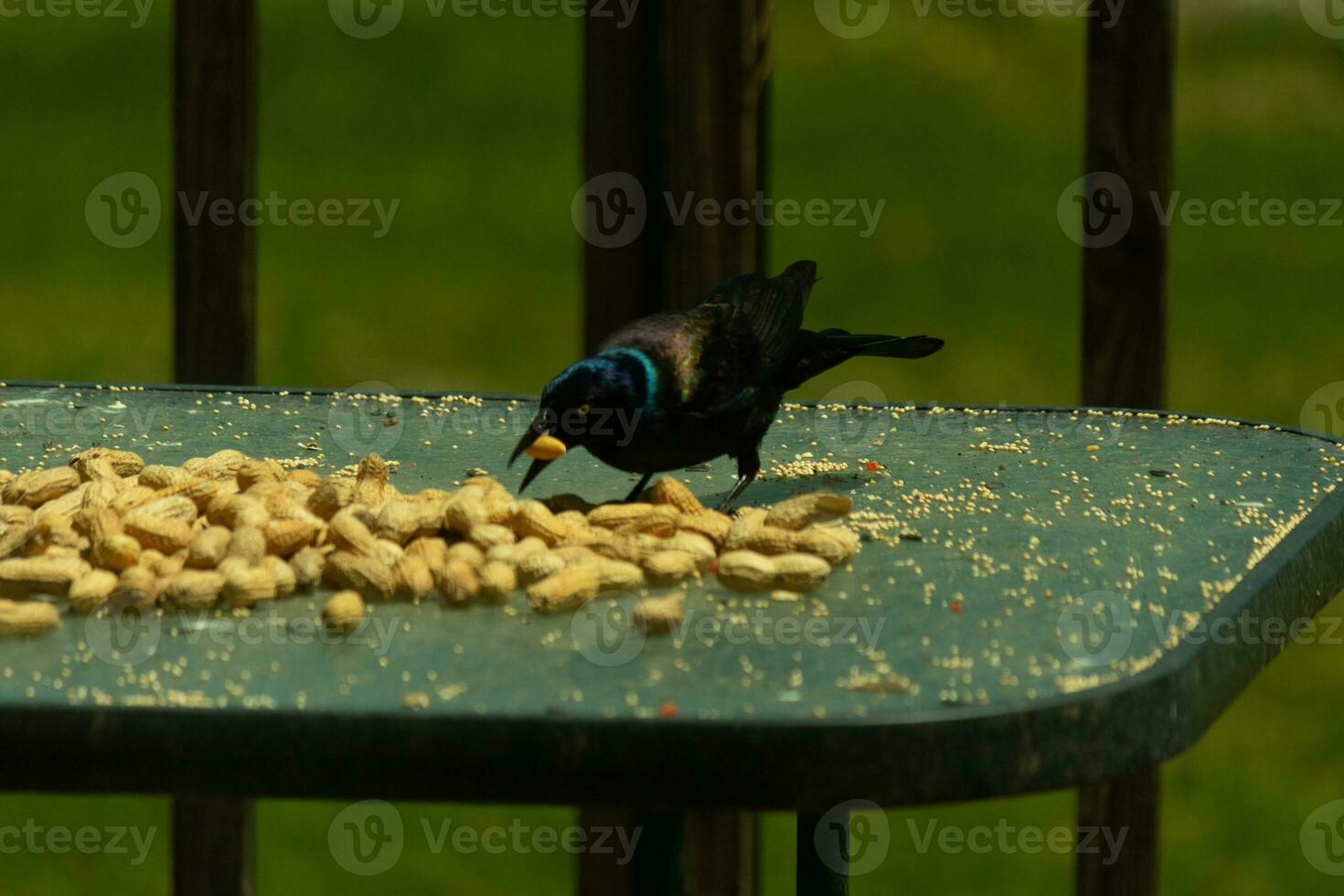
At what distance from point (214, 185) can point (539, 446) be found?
104 cm

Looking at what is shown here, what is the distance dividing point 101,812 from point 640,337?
10.3 feet

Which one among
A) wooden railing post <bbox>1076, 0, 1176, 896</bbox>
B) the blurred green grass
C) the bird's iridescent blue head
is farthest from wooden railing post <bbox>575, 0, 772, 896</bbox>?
the blurred green grass

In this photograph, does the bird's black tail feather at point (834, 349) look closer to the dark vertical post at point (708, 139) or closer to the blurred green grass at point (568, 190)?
the dark vertical post at point (708, 139)

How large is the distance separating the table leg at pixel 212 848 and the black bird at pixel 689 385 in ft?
3.23

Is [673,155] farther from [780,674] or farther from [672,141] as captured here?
[780,674]

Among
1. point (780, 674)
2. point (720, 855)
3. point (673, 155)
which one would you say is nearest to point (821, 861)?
point (780, 674)

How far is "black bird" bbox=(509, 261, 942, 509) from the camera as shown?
1722 millimetres

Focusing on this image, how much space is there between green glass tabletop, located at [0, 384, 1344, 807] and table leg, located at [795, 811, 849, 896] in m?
0.21

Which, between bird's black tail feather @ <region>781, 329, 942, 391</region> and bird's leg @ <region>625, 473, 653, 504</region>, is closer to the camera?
bird's leg @ <region>625, 473, 653, 504</region>

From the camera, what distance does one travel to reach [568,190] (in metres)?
7.38

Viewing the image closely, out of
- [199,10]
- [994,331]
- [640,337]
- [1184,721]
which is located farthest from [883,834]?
[994,331]

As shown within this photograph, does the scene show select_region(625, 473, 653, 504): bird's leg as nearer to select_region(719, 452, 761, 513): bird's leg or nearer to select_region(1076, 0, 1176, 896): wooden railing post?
select_region(719, 452, 761, 513): bird's leg

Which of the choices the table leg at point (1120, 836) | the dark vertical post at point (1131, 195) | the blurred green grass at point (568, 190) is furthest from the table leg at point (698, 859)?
the blurred green grass at point (568, 190)

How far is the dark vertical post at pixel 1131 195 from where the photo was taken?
2.34 m
